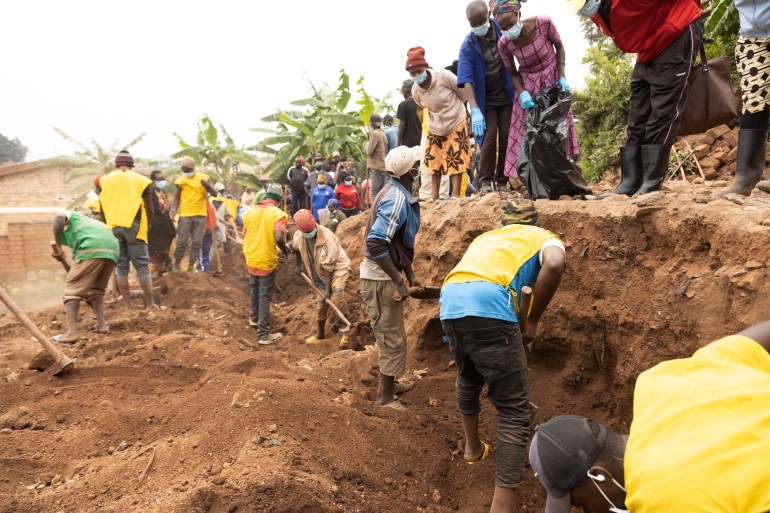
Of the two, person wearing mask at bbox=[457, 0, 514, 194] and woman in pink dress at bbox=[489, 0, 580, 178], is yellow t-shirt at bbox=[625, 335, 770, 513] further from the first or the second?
person wearing mask at bbox=[457, 0, 514, 194]

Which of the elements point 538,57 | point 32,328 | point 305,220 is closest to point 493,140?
point 538,57

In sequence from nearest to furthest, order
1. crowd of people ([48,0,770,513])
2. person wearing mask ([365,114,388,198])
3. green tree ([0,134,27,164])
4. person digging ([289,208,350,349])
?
crowd of people ([48,0,770,513]) → person digging ([289,208,350,349]) → person wearing mask ([365,114,388,198]) → green tree ([0,134,27,164])

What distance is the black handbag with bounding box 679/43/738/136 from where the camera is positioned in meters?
3.50

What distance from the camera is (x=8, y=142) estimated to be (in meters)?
37.8

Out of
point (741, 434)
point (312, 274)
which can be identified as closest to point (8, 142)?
point (312, 274)

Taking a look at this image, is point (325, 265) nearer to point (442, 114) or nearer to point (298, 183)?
point (442, 114)

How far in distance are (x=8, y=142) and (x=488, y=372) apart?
46.2 metres

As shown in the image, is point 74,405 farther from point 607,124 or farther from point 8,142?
point 8,142

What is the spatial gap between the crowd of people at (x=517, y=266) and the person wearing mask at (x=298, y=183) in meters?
2.83

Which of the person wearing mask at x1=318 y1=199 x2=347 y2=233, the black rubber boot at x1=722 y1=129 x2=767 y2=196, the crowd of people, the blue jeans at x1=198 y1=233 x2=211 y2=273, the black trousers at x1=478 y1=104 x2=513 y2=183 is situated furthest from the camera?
the blue jeans at x1=198 y1=233 x2=211 y2=273

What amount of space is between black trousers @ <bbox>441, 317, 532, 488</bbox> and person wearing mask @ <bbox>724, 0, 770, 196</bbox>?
1.84 metres

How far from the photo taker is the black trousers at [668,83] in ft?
11.2

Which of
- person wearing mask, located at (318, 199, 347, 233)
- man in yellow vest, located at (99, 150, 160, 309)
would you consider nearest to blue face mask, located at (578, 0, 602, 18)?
man in yellow vest, located at (99, 150, 160, 309)

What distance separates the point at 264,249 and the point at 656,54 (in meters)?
4.78
